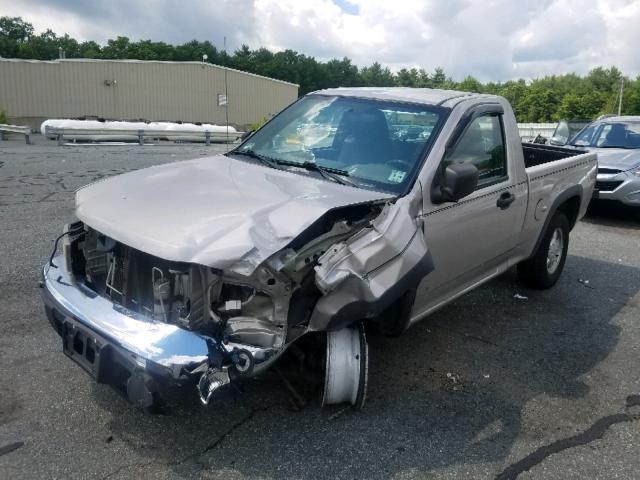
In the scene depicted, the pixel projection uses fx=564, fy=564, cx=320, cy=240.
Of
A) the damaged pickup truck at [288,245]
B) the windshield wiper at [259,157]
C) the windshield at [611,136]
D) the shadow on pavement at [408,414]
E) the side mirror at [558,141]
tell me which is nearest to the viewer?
the damaged pickup truck at [288,245]

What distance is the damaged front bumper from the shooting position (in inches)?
104

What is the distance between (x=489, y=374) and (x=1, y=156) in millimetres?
14575

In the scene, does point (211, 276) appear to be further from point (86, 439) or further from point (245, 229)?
point (86, 439)

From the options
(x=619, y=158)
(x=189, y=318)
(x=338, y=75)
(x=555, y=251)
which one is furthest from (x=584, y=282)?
(x=338, y=75)

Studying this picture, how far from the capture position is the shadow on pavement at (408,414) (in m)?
2.99

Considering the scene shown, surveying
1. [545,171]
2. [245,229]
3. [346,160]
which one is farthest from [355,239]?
[545,171]

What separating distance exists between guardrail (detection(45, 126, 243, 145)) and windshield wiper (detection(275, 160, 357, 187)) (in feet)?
50.7

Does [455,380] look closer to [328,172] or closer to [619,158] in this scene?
[328,172]

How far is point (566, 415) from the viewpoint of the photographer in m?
3.54

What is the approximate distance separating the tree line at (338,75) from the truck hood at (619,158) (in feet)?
144

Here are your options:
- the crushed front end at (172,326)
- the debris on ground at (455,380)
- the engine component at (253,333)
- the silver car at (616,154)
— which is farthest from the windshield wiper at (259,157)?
the silver car at (616,154)

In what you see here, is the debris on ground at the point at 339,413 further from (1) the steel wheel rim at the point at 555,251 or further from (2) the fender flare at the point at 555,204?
(1) the steel wheel rim at the point at 555,251

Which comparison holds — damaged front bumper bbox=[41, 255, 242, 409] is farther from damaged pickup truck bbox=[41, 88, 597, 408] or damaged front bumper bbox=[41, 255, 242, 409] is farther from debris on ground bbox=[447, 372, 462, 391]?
debris on ground bbox=[447, 372, 462, 391]

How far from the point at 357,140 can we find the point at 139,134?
19178mm
